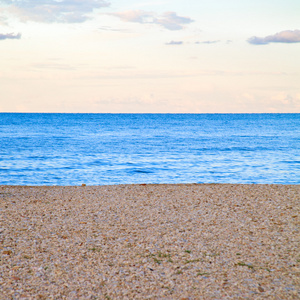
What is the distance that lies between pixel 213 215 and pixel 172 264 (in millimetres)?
3254

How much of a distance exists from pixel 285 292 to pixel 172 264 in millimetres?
1821

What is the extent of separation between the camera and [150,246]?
7.01 metres

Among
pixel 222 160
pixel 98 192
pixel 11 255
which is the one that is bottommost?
pixel 222 160

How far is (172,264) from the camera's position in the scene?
6.20m

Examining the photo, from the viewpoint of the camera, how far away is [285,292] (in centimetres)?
525

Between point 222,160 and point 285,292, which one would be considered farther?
point 222,160

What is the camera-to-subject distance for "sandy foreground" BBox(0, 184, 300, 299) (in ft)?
17.6

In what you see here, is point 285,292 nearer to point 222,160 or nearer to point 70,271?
point 70,271

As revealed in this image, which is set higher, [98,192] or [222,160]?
[98,192]

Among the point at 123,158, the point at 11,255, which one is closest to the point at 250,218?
the point at 11,255

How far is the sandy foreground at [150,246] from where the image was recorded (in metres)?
5.36

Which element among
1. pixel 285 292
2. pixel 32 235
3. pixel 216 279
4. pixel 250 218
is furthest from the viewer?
pixel 250 218

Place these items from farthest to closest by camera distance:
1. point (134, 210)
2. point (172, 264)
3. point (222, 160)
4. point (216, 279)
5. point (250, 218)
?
point (222, 160), point (134, 210), point (250, 218), point (172, 264), point (216, 279)

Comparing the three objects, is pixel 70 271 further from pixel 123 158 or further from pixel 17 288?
pixel 123 158
